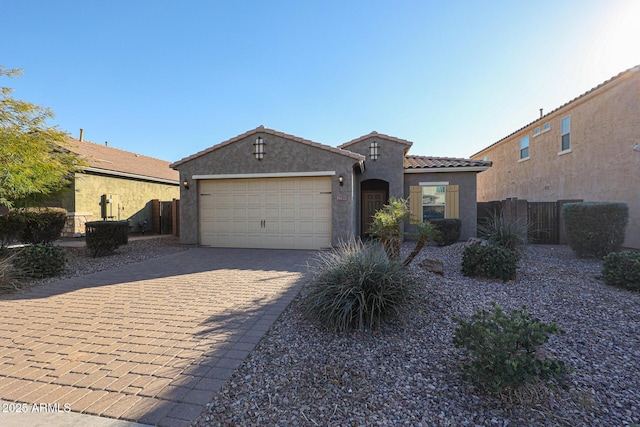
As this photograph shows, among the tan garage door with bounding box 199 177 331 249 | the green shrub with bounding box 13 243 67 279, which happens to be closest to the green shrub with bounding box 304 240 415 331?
the tan garage door with bounding box 199 177 331 249

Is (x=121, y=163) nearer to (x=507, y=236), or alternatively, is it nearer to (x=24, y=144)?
(x=24, y=144)

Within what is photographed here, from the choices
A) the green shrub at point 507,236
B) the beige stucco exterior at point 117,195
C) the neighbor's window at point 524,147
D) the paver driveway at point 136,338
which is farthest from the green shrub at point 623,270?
the beige stucco exterior at point 117,195

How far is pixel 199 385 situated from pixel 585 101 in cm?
1509

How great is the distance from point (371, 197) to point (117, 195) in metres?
12.1

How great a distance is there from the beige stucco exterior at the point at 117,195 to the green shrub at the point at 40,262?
6655mm

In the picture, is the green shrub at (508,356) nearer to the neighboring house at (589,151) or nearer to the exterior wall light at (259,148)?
the exterior wall light at (259,148)

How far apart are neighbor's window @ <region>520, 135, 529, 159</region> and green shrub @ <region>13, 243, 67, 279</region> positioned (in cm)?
1926

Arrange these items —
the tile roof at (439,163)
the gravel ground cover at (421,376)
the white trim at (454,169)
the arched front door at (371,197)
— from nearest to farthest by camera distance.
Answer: the gravel ground cover at (421,376)
the white trim at (454,169)
the tile roof at (439,163)
the arched front door at (371,197)

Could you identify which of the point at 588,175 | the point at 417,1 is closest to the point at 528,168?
the point at 588,175

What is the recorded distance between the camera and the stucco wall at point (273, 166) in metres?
9.79

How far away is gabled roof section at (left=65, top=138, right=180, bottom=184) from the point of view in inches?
509

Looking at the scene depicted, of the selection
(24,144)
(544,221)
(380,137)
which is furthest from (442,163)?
(24,144)

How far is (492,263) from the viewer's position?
18.1 feet

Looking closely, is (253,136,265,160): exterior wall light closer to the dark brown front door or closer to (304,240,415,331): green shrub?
the dark brown front door
